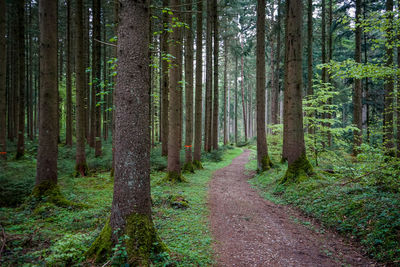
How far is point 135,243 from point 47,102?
199 inches

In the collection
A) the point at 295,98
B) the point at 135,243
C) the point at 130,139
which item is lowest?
the point at 135,243

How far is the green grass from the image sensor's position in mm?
3359

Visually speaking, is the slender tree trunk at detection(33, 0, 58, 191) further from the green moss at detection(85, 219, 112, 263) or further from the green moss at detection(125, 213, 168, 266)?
the green moss at detection(125, 213, 168, 266)

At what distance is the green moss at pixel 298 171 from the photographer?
8.52m

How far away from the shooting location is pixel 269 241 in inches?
185

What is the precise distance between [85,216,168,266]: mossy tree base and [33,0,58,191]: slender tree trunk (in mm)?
3900

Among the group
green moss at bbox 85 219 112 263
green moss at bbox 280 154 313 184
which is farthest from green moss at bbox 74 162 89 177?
green moss at bbox 280 154 313 184

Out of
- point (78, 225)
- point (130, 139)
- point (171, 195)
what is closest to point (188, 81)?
point (171, 195)

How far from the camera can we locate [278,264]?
385 centimetres

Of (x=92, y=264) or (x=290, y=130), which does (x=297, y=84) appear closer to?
(x=290, y=130)

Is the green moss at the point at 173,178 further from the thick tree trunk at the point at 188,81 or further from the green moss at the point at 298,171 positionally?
the green moss at the point at 298,171

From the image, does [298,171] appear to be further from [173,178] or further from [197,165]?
[197,165]

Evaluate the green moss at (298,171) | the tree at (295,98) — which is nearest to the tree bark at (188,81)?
the tree at (295,98)

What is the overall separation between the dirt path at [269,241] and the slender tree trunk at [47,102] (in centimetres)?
487
